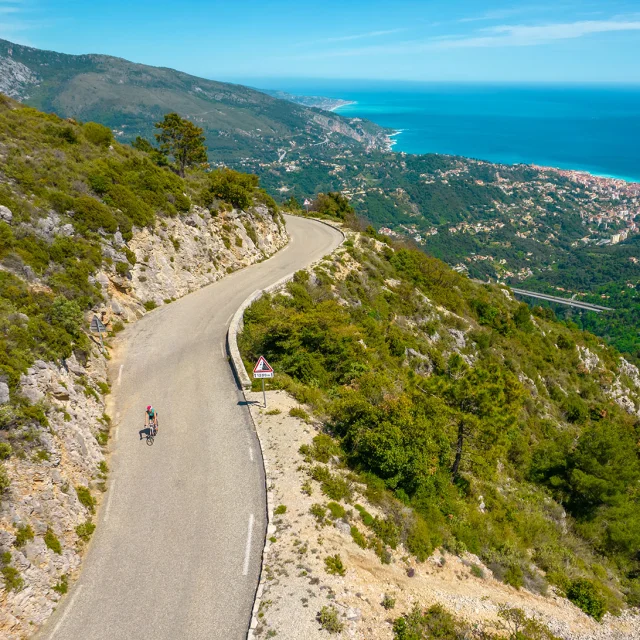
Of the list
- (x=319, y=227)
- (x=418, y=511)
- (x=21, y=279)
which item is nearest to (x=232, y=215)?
(x=319, y=227)

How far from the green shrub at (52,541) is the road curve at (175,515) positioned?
0.80m

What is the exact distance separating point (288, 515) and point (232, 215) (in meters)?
26.8

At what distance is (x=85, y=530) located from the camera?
32.1 feet

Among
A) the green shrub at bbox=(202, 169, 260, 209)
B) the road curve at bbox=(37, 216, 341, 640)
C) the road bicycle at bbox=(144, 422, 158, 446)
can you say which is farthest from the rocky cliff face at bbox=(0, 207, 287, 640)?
the green shrub at bbox=(202, 169, 260, 209)

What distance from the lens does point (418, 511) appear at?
11.9m

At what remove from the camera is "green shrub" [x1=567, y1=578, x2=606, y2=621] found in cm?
1105

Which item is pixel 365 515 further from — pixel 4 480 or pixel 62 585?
pixel 4 480

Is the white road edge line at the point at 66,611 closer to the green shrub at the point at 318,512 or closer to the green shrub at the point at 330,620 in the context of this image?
the green shrub at the point at 330,620

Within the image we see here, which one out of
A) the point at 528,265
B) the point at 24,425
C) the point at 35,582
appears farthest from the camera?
the point at 528,265

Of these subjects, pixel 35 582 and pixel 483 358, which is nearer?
pixel 35 582

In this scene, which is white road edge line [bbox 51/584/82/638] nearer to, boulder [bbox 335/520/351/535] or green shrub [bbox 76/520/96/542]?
green shrub [bbox 76/520/96/542]

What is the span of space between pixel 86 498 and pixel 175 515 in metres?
2.52

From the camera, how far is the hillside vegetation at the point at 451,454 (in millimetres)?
11812

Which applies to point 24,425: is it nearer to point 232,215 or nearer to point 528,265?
point 232,215
